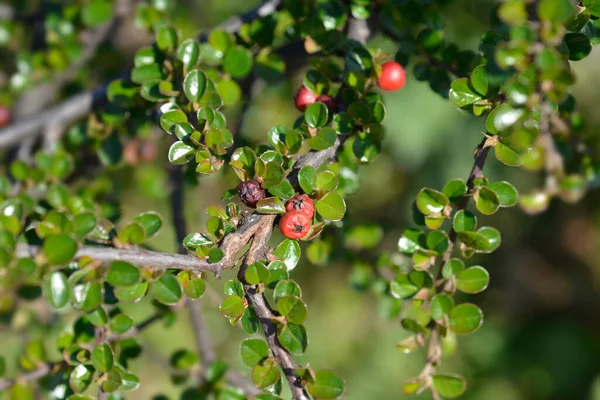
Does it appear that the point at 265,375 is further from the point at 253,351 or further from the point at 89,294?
the point at 89,294

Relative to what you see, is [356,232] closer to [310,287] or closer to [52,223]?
[52,223]

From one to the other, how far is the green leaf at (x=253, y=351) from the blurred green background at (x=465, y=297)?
1760 millimetres

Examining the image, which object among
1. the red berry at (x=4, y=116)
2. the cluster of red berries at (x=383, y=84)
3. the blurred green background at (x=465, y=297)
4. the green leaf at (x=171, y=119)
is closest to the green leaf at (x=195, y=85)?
the green leaf at (x=171, y=119)

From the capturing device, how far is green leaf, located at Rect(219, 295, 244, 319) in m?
0.61

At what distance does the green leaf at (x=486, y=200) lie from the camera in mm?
689

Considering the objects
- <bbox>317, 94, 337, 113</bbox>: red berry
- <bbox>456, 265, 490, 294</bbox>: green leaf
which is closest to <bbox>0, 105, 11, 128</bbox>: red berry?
<bbox>317, 94, 337, 113</bbox>: red berry

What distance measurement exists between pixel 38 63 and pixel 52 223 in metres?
0.69

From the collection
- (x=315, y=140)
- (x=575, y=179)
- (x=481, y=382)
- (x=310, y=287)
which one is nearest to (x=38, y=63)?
(x=315, y=140)

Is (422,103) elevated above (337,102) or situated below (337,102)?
below

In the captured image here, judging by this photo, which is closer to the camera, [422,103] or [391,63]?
[391,63]

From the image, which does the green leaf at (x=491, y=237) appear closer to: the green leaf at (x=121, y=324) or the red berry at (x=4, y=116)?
the green leaf at (x=121, y=324)

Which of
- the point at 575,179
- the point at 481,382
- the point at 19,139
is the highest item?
the point at 575,179

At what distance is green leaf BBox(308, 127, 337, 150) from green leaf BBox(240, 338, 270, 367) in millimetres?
243

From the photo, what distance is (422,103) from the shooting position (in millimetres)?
2701
